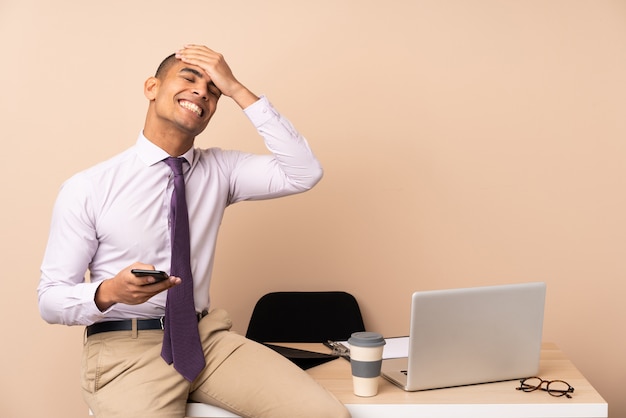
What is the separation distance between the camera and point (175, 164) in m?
2.58

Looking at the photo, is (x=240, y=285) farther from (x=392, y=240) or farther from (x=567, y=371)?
(x=567, y=371)

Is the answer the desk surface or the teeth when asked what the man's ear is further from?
the desk surface

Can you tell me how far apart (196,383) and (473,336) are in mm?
802

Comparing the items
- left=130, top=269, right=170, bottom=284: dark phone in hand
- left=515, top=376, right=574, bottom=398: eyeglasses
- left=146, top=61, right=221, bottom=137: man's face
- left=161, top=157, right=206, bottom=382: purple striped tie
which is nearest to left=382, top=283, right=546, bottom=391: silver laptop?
left=515, top=376, right=574, bottom=398: eyeglasses

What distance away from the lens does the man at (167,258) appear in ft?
7.41

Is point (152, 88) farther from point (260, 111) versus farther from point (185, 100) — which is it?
point (260, 111)

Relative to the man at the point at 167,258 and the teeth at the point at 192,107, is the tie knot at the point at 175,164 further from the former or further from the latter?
the teeth at the point at 192,107

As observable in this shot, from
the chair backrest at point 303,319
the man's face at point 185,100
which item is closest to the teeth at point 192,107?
the man's face at point 185,100

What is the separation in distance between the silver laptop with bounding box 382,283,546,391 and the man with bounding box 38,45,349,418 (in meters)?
0.28

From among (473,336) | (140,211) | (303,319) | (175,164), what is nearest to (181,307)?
(140,211)

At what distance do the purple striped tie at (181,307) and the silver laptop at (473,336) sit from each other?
572 millimetres

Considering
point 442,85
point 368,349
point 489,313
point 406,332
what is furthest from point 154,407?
point 442,85

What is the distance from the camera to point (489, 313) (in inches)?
89.9

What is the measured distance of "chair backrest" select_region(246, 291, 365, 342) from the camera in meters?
3.37
